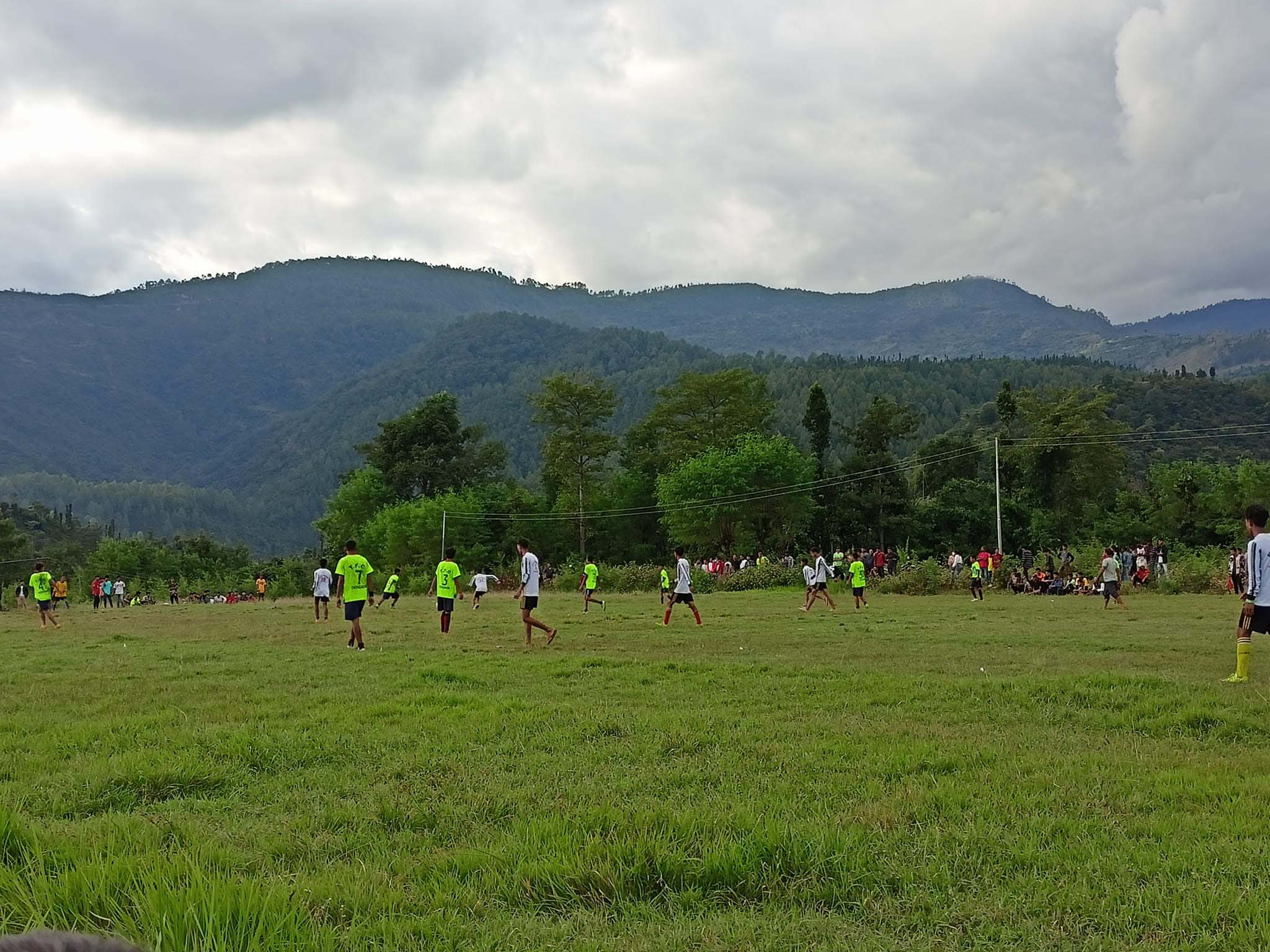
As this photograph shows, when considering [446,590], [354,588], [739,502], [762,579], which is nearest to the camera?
[354,588]

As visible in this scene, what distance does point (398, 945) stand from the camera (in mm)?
3604

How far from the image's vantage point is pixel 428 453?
9556 centimetres

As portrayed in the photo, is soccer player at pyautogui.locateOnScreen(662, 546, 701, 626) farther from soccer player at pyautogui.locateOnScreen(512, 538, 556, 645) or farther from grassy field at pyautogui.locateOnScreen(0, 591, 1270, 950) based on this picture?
grassy field at pyautogui.locateOnScreen(0, 591, 1270, 950)

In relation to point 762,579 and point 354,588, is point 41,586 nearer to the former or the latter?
point 354,588

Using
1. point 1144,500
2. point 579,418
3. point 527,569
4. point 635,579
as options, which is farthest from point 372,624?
point 1144,500

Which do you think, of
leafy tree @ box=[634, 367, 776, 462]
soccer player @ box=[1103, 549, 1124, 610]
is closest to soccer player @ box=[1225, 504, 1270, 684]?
soccer player @ box=[1103, 549, 1124, 610]

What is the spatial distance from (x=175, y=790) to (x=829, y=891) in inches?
173

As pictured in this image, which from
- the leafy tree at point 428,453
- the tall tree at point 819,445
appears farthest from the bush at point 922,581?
the leafy tree at point 428,453

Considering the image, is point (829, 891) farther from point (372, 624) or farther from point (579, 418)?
point (579, 418)

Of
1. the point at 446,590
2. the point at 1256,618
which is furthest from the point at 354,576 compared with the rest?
the point at 1256,618

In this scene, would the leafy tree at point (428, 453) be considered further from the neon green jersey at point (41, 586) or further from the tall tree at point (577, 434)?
the neon green jersey at point (41, 586)

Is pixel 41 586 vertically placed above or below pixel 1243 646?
above

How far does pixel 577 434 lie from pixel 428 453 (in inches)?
819

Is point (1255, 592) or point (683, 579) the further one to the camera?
Result: point (683, 579)
